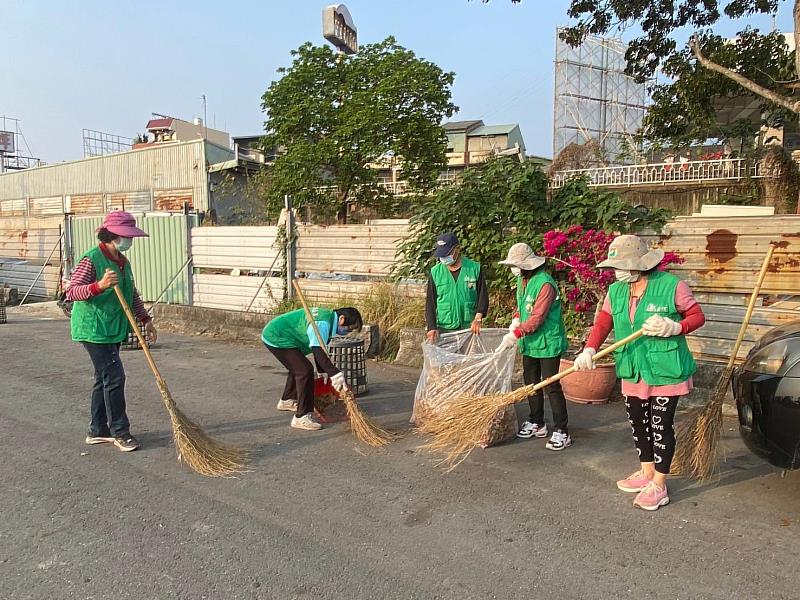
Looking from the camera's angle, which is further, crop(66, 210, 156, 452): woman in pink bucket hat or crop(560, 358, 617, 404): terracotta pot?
crop(560, 358, 617, 404): terracotta pot

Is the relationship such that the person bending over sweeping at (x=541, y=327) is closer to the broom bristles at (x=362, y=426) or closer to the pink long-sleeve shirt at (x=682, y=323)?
the pink long-sleeve shirt at (x=682, y=323)

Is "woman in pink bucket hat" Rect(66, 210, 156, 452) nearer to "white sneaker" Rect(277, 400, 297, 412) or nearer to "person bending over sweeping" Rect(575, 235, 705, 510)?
"white sneaker" Rect(277, 400, 297, 412)

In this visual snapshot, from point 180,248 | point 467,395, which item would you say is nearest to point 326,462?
point 467,395

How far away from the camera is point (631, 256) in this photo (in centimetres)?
378

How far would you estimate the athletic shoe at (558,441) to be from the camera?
15.9 feet

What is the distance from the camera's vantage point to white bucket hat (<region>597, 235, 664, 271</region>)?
146 inches

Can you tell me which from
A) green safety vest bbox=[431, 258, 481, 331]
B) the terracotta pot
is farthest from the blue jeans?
the terracotta pot

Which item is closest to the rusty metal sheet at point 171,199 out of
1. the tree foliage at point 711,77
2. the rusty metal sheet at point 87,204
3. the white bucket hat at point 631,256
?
the rusty metal sheet at point 87,204

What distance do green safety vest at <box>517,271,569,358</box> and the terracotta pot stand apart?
132 cm

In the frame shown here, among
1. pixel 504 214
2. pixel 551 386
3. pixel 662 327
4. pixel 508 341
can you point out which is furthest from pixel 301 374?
pixel 504 214

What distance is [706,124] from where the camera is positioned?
10891 mm

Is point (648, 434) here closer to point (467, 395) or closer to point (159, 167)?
point (467, 395)

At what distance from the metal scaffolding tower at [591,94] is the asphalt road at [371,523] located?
3081 cm

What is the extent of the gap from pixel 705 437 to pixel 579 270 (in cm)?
271
